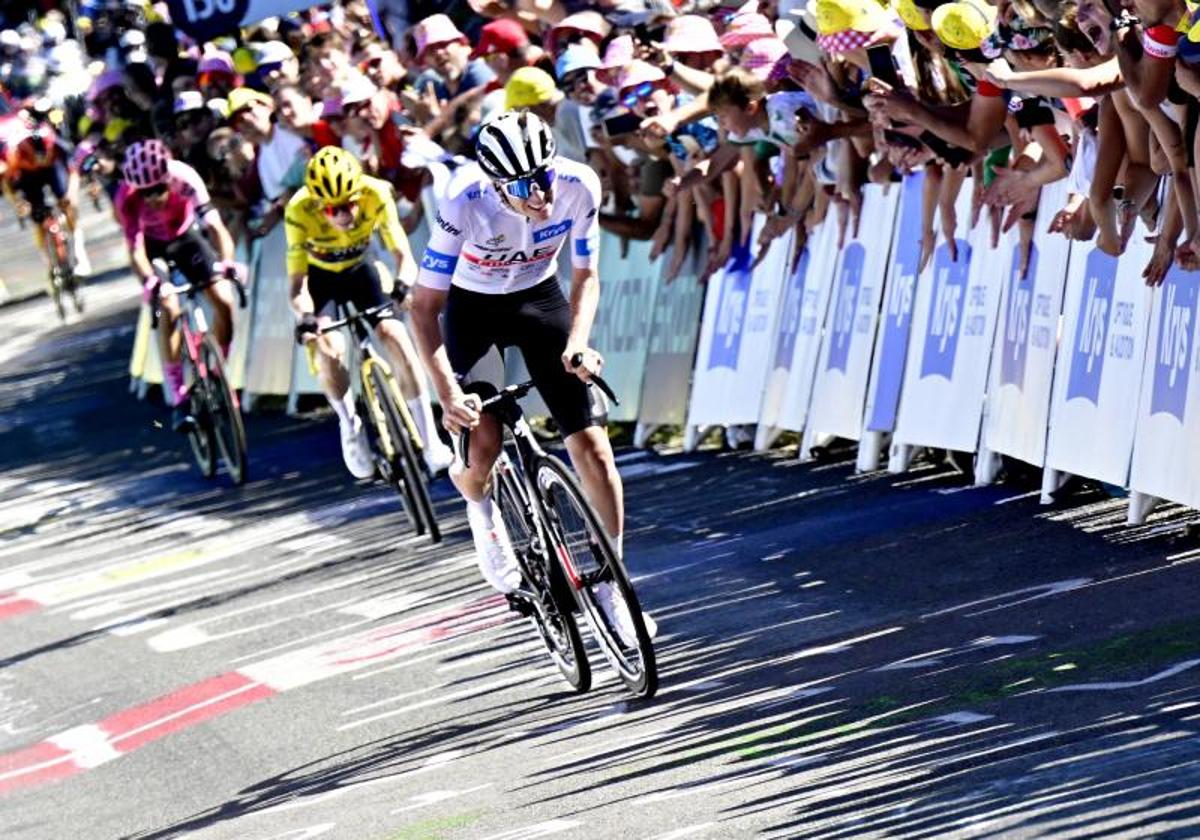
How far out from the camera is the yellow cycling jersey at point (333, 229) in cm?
1324

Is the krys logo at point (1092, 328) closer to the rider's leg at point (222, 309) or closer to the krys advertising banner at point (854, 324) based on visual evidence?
the krys advertising banner at point (854, 324)

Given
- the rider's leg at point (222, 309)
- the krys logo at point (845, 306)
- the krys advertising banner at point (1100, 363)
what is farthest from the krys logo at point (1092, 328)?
the rider's leg at point (222, 309)

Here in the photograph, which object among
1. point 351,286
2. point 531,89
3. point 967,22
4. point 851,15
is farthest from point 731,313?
point 967,22

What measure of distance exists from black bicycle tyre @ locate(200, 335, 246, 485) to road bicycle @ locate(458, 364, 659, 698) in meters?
6.94

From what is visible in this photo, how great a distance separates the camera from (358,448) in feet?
44.2

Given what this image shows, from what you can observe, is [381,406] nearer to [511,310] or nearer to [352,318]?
[352,318]

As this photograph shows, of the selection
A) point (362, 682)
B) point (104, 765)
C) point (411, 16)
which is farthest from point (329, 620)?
point (411, 16)

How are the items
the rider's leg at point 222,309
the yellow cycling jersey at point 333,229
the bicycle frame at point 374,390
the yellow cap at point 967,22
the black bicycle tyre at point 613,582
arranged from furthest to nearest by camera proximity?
1. the rider's leg at point 222,309
2. the yellow cycling jersey at point 333,229
3. the bicycle frame at point 374,390
4. the yellow cap at point 967,22
5. the black bicycle tyre at point 613,582

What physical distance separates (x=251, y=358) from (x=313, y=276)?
780 centimetres

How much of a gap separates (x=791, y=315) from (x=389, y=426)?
2584 millimetres

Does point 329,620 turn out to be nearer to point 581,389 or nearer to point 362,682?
point 362,682

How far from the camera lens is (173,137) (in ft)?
70.5

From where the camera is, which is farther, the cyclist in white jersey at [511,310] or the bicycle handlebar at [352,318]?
the bicycle handlebar at [352,318]

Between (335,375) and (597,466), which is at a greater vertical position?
(597,466)
